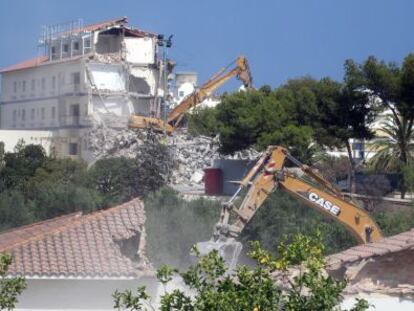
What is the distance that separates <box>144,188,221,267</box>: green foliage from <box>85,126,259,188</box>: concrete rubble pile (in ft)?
90.4

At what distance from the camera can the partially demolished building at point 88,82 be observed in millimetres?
80188

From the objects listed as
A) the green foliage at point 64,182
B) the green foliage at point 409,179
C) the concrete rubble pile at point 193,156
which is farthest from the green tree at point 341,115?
the concrete rubble pile at point 193,156

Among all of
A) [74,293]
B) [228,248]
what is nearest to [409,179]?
[228,248]

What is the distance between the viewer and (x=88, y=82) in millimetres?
80688

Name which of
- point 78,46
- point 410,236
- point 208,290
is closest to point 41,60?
point 78,46

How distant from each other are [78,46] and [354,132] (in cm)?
3058

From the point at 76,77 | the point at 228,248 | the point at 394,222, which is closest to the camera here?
the point at 228,248

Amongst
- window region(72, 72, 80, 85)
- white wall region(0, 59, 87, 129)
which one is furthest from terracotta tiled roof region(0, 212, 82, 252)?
window region(72, 72, 80, 85)

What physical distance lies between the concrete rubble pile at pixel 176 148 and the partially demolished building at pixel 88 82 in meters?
1.44

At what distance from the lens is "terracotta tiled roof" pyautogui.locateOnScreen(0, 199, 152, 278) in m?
22.8

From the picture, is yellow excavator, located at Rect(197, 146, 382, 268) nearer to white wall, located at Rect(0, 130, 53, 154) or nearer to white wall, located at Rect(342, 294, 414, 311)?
white wall, located at Rect(342, 294, 414, 311)

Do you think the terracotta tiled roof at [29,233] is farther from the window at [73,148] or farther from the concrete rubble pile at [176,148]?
the window at [73,148]

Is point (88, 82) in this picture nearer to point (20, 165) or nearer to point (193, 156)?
point (193, 156)

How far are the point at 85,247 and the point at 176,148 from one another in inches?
2003
